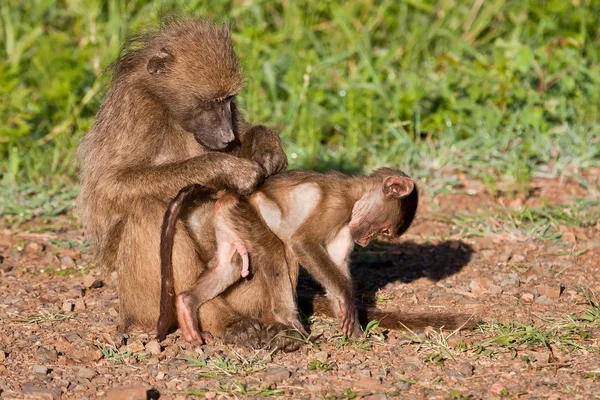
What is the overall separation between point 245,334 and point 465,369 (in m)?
0.95

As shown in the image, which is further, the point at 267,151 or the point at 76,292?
the point at 76,292

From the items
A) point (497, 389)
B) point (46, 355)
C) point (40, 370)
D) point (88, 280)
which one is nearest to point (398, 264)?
point (88, 280)

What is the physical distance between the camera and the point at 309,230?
4.58 metres

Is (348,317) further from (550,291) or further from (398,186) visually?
(550,291)

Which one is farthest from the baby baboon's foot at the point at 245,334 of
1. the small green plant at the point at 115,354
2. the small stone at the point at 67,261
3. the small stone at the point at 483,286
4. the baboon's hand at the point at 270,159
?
the small stone at the point at 67,261

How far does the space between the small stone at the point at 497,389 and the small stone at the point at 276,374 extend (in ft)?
2.55

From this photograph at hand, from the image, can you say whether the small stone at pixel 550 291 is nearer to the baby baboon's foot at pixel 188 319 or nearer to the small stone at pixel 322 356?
the small stone at pixel 322 356

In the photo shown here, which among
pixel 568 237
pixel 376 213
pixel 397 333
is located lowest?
pixel 568 237

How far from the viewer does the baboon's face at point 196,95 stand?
472cm

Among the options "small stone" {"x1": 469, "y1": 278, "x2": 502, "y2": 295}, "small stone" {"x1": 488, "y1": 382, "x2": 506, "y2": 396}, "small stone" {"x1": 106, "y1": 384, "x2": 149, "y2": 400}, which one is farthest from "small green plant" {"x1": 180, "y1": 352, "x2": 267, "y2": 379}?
"small stone" {"x1": 469, "y1": 278, "x2": 502, "y2": 295}

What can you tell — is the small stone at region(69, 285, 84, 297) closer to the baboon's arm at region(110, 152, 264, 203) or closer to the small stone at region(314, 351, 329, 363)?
the baboon's arm at region(110, 152, 264, 203)

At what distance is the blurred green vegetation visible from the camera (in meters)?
7.18

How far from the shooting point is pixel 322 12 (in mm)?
8984

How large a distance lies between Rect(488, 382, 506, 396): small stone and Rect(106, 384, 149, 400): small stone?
4.18 ft
